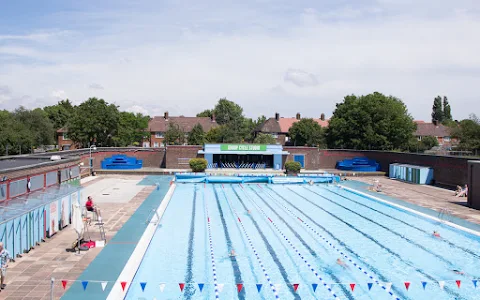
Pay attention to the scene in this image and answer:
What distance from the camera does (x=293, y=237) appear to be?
53.9 feet

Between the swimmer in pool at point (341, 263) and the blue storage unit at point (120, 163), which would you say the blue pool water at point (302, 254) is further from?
the blue storage unit at point (120, 163)

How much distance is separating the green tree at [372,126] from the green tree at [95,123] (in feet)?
85.7

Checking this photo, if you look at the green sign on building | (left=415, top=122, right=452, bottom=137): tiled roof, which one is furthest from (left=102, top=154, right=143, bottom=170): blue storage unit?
(left=415, top=122, right=452, bottom=137): tiled roof

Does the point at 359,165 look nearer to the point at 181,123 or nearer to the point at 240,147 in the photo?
the point at 240,147

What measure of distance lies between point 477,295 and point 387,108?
39.8 metres

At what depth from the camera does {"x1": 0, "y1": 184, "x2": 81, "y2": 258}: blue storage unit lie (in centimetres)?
1155

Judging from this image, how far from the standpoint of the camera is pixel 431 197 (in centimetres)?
2558

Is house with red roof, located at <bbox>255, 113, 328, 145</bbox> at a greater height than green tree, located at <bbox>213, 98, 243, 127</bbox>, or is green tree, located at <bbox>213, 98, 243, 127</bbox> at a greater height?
green tree, located at <bbox>213, 98, 243, 127</bbox>

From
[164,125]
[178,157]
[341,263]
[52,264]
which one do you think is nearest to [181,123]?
[164,125]

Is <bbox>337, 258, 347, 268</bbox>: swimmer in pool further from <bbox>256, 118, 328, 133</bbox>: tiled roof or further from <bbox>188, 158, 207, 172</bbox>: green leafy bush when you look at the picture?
<bbox>256, 118, 328, 133</bbox>: tiled roof

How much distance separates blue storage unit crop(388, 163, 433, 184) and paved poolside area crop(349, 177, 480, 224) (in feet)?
2.74

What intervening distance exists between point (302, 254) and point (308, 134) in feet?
164

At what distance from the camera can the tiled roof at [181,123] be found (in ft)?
233

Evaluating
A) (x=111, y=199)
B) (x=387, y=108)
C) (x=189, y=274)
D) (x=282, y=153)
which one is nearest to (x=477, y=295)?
(x=189, y=274)
